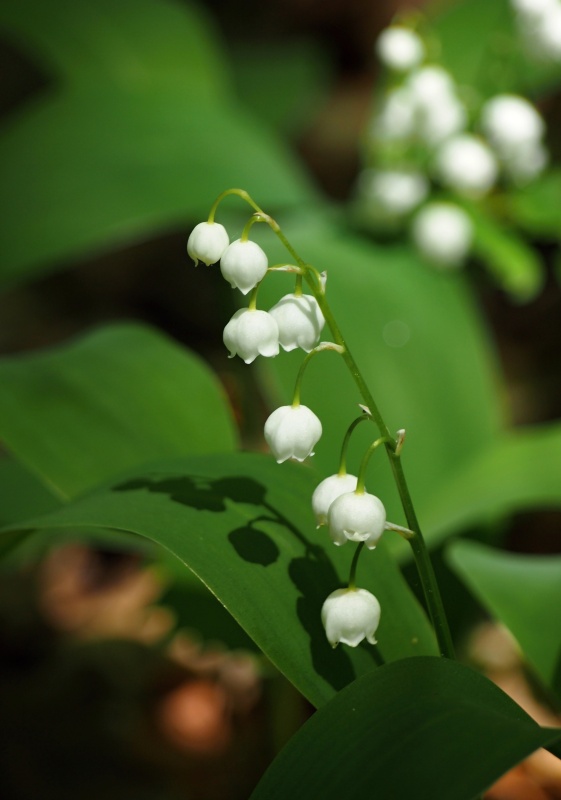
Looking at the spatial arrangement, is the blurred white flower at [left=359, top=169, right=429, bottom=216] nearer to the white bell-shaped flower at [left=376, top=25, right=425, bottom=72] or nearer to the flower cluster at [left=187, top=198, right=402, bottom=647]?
the white bell-shaped flower at [left=376, top=25, right=425, bottom=72]

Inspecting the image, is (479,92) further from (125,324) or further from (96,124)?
(125,324)

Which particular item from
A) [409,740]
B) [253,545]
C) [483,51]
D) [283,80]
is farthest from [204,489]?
Answer: [283,80]

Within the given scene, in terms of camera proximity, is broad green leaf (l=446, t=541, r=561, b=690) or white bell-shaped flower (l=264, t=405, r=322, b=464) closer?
white bell-shaped flower (l=264, t=405, r=322, b=464)

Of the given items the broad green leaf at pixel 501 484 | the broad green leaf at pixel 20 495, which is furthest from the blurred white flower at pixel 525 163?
the broad green leaf at pixel 20 495

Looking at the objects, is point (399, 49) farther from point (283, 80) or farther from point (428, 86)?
point (283, 80)

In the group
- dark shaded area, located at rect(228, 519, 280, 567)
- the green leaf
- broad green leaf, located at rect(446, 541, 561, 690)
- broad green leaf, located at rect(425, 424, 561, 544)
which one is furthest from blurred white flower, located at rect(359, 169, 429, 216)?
dark shaded area, located at rect(228, 519, 280, 567)

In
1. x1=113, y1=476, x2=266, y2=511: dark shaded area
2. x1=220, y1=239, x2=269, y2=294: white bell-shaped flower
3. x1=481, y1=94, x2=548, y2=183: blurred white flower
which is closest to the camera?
x1=220, y1=239, x2=269, y2=294: white bell-shaped flower

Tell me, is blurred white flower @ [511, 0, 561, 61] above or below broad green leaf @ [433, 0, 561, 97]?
below

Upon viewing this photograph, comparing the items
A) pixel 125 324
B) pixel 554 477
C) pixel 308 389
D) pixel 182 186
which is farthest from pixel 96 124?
pixel 554 477
